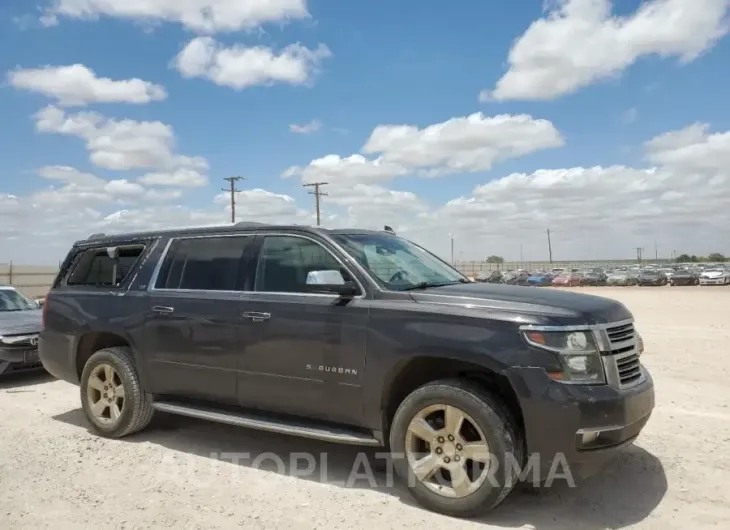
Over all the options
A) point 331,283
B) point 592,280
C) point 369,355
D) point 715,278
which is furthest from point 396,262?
point 592,280

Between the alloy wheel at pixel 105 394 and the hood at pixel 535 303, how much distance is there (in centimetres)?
328

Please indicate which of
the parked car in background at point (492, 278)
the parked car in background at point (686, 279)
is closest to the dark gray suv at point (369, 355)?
the parked car in background at point (492, 278)

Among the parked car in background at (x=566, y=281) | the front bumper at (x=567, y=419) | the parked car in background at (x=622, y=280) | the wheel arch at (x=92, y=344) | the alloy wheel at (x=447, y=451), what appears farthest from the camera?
the parked car in background at (x=566, y=281)

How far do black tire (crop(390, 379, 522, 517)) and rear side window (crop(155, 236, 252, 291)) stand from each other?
1.90 metres

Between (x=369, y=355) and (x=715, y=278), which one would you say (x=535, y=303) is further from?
(x=715, y=278)

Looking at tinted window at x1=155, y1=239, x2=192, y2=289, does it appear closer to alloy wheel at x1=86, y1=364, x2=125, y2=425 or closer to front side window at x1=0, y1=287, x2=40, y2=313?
alloy wheel at x1=86, y1=364, x2=125, y2=425

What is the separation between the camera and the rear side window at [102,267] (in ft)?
20.0

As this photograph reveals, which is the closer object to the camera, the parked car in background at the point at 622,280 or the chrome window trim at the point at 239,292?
the chrome window trim at the point at 239,292

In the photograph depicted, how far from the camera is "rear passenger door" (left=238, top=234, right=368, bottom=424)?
4438 millimetres

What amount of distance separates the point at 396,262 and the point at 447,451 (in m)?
1.64

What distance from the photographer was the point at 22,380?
9195 millimetres

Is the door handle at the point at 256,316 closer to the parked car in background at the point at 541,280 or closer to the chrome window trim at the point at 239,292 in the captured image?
the chrome window trim at the point at 239,292

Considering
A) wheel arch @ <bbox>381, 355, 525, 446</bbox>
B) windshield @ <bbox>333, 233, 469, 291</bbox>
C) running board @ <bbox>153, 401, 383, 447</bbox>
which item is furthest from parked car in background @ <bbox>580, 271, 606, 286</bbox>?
wheel arch @ <bbox>381, 355, 525, 446</bbox>

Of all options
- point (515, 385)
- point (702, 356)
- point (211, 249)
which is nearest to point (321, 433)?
point (515, 385)
